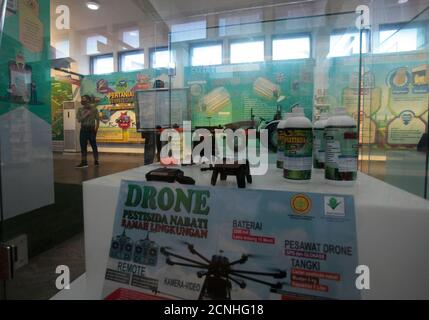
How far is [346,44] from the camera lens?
4.50ft

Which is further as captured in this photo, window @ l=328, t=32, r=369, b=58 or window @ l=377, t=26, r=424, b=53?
window @ l=328, t=32, r=369, b=58

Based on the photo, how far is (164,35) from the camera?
1710mm

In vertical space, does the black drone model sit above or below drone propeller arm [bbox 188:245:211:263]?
below

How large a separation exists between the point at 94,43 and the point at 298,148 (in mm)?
2209

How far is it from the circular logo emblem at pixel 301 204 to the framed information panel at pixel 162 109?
0.91 meters

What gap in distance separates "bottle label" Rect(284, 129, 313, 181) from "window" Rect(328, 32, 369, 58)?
87cm

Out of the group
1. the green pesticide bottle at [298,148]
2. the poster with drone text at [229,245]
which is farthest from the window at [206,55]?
the poster with drone text at [229,245]

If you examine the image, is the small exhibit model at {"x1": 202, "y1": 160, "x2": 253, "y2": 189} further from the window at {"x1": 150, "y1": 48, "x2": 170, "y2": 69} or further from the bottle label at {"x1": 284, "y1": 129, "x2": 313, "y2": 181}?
the window at {"x1": 150, "y1": 48, "x2": 170, "y2": 69}

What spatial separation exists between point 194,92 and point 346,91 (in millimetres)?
805

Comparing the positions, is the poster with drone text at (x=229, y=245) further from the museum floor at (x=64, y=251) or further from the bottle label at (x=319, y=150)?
the museum floor at (x=64, y=251)

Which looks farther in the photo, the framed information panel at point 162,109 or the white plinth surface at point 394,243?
the framed information panel at point 162,109

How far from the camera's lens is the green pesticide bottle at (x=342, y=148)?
58cm

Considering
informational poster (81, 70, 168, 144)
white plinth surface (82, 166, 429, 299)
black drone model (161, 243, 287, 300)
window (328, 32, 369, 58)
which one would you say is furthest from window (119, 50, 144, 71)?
white plinth surface (82, 166, 429, 299)

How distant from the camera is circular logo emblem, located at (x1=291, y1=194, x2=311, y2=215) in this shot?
19.6 inches
